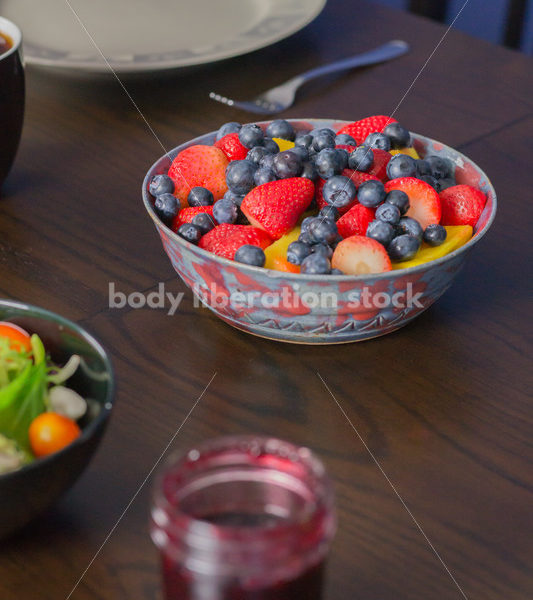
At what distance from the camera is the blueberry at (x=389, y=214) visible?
765mm

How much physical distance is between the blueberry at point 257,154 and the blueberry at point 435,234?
0.17 m

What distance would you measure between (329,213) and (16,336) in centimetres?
31

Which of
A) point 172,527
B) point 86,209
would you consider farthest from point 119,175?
point 172,527

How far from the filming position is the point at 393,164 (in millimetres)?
826

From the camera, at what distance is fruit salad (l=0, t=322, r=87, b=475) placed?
54 centimetres

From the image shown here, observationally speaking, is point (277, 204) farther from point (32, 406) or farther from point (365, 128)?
point (32, 406)

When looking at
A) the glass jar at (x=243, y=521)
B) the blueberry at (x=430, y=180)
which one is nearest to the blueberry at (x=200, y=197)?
the blueberry at (x=430, y=180)

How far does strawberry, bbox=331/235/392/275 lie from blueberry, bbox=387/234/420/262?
0.02 m

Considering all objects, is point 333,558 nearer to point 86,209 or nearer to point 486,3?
point 86,209

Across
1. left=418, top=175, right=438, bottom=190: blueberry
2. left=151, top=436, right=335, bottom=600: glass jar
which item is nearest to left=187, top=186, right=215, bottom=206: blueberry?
left=418, top=175, right=438, bottom=190: blueberry

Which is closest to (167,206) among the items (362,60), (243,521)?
(243,521)

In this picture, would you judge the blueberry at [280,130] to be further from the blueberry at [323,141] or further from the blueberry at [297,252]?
the blueberry at [297,252]

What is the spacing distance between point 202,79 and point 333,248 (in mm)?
596

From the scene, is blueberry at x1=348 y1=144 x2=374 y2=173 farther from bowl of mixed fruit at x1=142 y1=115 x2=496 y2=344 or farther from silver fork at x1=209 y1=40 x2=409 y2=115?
silver fork at x1=209 y1=40 x2=409 y2=115
